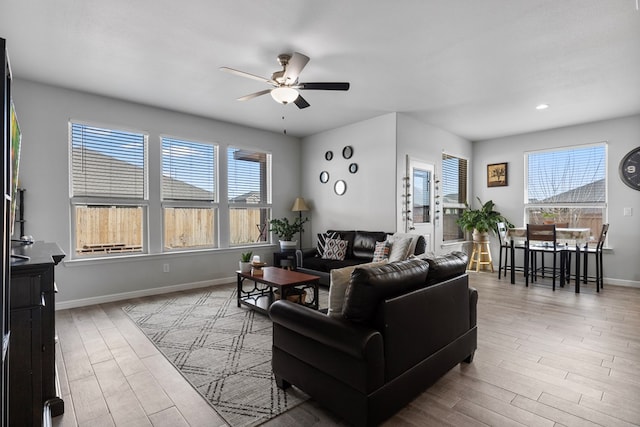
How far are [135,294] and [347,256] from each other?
3142mm

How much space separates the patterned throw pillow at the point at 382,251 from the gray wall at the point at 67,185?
97.6 inches

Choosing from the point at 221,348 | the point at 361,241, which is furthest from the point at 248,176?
the point at 221,348

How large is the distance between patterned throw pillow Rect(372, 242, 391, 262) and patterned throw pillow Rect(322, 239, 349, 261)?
664mm

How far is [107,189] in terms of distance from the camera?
4.46 m

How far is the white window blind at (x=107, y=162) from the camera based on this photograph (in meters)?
4.23

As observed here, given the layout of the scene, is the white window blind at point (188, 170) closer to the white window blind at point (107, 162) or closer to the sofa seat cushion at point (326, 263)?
the white window blind at point (107, 162)

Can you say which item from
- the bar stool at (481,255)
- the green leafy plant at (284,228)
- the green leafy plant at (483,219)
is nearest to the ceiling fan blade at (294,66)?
the green leafy plant at (284,228)

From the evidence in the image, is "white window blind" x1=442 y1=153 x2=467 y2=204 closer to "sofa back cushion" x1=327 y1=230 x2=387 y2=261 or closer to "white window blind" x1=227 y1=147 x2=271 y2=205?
"sofa back cushion" x1=327 y1=230 x2=387 y2=261

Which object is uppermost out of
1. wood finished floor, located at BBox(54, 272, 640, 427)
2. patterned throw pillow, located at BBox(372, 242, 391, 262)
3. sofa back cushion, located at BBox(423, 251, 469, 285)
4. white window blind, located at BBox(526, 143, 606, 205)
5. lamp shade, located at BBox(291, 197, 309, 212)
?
white window blind, located at BBox(526, 143, 606, 205)

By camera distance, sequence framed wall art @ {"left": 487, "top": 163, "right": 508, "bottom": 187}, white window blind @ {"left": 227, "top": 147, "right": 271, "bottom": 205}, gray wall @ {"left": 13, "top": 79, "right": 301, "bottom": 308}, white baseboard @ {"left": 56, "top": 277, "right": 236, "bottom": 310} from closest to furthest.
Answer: gray wall @ {"left": 13, "top": 79, "right": 301, "bottom": 308}, white baseboard @ {"left": 56, "top": 277, "right": 236, "bottom": 310}, white window blind @ {"left": 227, "top": 147, "right": 271, "bottom": 205}, framed wall art @ {"left": 487, "top": 163, "right": 508, "bottom": 187}

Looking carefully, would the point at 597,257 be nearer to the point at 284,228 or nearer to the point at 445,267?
the point at 445,267

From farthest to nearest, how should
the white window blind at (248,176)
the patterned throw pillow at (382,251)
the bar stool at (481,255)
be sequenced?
the bar stool at (481,255) → the white window blind at (248,176) → the patterned throw pillow at (382,251)

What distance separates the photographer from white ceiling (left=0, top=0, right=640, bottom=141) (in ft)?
8.23

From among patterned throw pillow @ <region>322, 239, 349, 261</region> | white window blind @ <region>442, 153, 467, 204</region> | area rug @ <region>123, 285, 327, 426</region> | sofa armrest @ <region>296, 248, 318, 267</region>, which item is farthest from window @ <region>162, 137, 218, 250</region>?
white window blind @ <region>442, 153, 467, 204</region>
